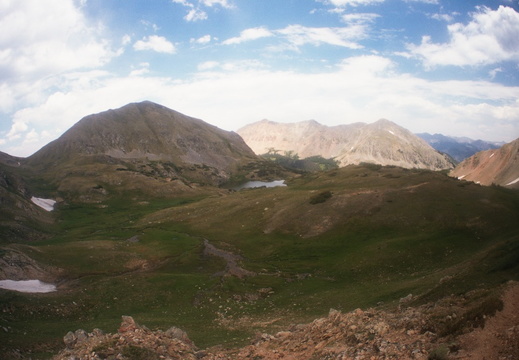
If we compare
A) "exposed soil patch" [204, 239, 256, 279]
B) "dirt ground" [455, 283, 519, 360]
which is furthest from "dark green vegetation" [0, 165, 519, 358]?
"exposed soil patch" [204, 239, 256, 279]

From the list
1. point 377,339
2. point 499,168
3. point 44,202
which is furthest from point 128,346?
point 499,168

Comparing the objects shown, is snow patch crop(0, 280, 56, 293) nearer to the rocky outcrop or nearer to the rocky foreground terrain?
the rocky outcrop

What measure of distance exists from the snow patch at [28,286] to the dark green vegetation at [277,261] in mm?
2090

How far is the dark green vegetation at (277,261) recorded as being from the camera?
30.4m

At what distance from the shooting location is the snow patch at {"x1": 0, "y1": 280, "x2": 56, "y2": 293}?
41.5m

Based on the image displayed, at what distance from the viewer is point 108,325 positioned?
30.7 metres

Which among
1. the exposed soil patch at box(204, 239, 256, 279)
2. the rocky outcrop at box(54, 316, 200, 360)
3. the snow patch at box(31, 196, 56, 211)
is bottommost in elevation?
the exposed soil patch at box(204, 239, 256, 279)

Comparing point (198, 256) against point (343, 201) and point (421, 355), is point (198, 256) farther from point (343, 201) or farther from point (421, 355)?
point (421, 355)

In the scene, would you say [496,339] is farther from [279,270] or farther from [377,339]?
[279,270]

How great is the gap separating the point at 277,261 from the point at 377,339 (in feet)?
135

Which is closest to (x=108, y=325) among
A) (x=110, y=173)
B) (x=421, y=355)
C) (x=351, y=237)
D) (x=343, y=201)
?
(x=421, y=355)

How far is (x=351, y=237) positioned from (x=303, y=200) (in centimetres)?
2305

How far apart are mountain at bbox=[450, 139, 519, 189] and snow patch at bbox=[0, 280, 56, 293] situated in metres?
119

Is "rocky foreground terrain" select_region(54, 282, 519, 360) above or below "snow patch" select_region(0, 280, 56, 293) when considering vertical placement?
above
